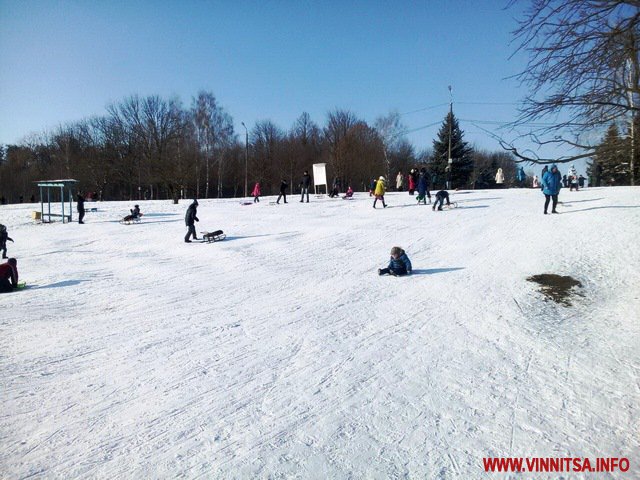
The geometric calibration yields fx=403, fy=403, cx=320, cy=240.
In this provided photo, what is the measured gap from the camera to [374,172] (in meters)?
51.2

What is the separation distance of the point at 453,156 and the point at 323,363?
40634 millimetres

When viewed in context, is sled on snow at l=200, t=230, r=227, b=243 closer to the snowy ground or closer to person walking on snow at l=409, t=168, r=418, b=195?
the snowy ground

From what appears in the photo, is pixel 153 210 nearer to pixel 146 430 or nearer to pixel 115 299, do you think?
pixel 115 299

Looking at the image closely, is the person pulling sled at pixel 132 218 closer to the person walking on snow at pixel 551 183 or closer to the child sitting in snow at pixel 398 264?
the child sitting in snow at pixel 398 264

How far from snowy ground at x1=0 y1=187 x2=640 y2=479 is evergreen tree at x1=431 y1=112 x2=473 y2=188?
99.6ft

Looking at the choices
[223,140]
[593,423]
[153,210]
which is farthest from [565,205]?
[223,140]

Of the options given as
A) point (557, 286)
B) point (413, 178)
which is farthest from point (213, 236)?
point (413, 178)

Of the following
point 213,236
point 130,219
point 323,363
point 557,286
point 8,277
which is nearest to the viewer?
point 323,363

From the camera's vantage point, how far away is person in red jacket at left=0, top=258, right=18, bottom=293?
394 inches

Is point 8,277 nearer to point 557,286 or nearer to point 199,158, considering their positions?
point 557,286

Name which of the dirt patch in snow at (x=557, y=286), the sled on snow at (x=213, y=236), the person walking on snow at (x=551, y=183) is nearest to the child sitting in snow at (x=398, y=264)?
the dirt patch in snow at (x=557, y=286)

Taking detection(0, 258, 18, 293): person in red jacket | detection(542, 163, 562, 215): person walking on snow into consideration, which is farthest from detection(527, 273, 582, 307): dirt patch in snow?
detection(0, 258, 18, 293): person in red jacket

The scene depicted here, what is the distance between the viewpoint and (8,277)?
10141 millimetres

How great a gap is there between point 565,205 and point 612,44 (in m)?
16.7
